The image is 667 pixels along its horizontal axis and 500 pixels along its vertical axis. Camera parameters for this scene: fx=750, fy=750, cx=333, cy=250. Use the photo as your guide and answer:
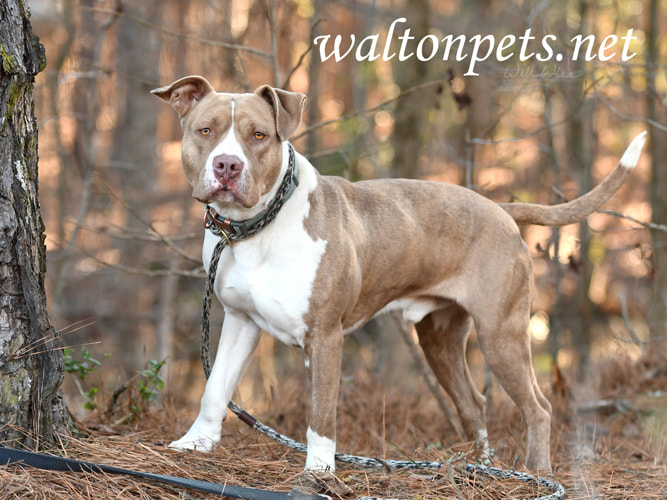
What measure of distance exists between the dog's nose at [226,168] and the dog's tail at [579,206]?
6.67 feet

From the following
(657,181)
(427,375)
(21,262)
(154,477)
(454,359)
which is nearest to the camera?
(154,477)

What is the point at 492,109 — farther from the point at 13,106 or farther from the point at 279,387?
the point at 13,106

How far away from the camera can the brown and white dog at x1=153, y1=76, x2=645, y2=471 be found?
11.8 feet

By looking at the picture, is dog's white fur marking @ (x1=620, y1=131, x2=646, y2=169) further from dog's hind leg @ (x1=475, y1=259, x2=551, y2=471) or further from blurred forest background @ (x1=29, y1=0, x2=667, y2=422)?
blurred forest background @ (x1=29, y1=0, x2=667, y2=422)

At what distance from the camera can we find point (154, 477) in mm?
3008

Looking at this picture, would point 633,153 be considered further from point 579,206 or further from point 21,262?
point 21,262

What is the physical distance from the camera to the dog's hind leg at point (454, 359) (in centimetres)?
492

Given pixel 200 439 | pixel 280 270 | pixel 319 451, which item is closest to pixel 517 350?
pixel 319 451

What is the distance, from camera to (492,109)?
42.3 ft

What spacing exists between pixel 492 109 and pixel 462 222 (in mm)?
8978

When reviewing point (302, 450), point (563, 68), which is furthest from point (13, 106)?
point (563, 68)

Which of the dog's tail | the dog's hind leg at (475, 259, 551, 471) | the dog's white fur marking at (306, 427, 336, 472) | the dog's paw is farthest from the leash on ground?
the dog's tail

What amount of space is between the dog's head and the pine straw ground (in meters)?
1.25

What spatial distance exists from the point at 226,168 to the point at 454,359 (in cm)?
229
